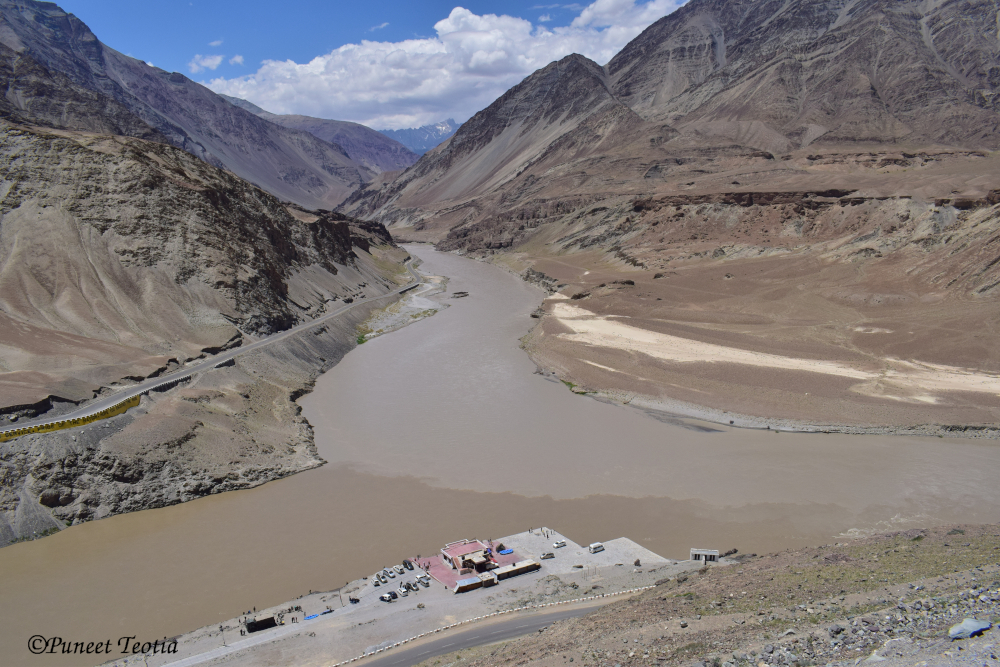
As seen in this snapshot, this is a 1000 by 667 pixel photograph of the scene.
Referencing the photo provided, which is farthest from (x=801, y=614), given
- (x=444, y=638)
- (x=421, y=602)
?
(x=421, y=602)

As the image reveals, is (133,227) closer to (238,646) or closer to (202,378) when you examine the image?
(202,378)

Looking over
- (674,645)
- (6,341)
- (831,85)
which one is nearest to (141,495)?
(6,341)

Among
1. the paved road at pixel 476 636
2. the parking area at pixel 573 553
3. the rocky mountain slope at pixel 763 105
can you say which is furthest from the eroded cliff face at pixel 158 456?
the rocky mountain slope at pixel 763 105

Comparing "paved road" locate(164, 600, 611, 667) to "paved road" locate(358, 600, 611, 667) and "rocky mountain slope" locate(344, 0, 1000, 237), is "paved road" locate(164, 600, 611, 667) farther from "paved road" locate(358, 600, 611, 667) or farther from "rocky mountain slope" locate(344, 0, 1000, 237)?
"rocky mountain slope" locate(344, 0, 1000, 237)

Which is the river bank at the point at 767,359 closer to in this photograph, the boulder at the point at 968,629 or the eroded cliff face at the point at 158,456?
the eroded cliff face at the point at 158,456

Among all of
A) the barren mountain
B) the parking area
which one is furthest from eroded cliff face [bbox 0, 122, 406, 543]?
the barren mountain
